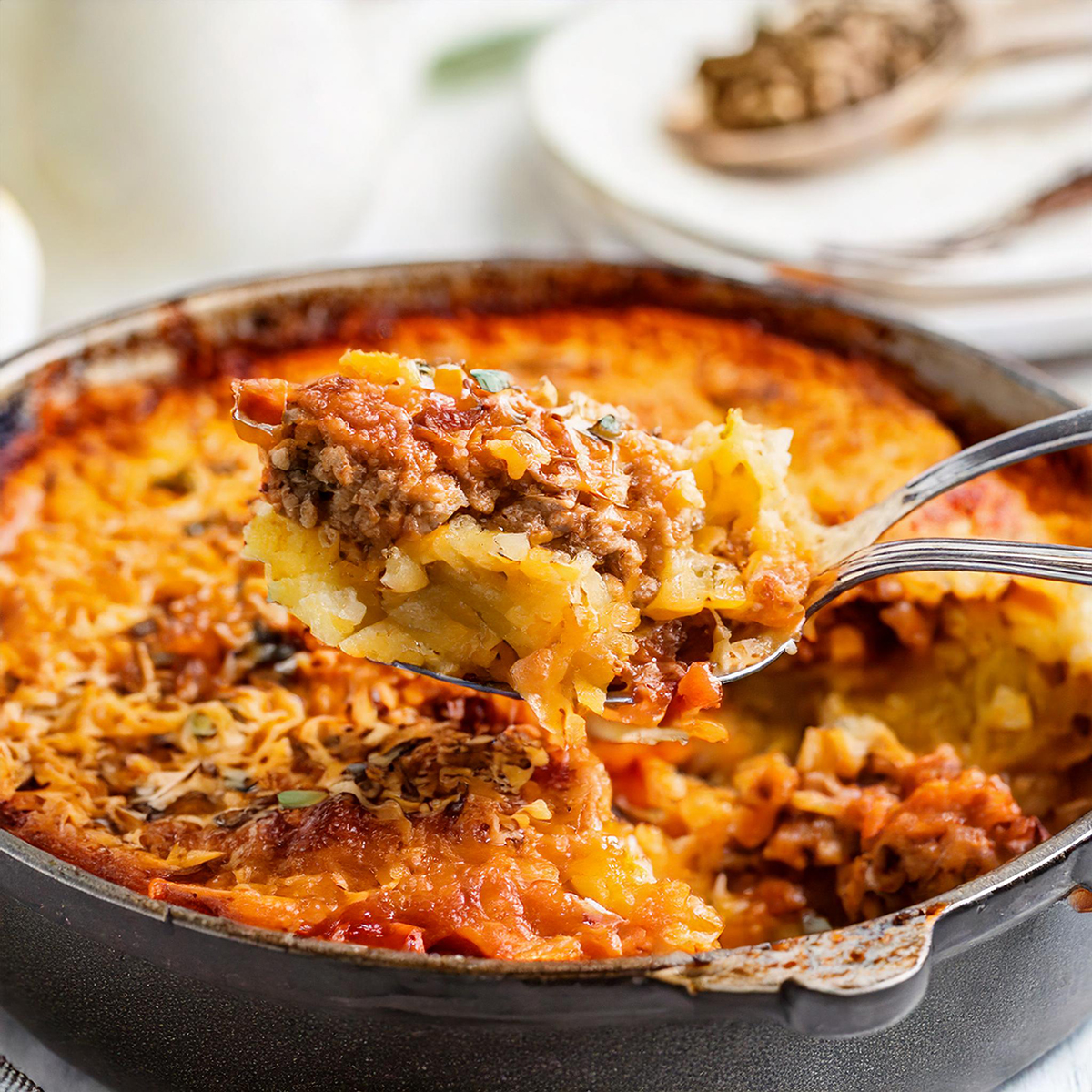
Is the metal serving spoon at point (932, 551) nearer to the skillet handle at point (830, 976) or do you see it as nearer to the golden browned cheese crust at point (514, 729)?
the golden browned cheese crust at point (514, 729)

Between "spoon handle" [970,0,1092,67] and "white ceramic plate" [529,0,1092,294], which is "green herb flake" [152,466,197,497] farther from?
"spoon handle" [970,0,1092,67]

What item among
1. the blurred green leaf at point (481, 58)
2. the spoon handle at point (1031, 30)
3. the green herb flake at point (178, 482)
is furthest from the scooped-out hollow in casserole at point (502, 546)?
the blurred green leaf at point (481, 58)

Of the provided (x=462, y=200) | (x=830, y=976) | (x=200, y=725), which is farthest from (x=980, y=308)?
(x=830, y=976)

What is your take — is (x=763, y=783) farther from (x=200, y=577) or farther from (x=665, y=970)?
(x=200, y=577)

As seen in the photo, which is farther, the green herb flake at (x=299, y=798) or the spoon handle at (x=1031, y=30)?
the spoon handle at (x=1031, y=30)

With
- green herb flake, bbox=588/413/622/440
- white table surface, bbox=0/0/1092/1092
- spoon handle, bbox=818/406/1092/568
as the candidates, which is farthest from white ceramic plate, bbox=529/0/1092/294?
green herb flake, bbox=588/413/622/440

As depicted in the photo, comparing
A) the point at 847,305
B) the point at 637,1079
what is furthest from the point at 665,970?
the point at 847,305

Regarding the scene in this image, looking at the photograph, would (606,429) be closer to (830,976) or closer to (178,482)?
(830,976)
